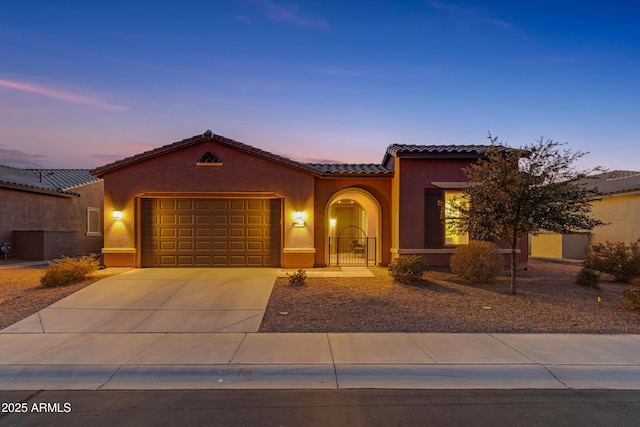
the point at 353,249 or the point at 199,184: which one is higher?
the point at 199,184

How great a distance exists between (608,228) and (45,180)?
30.4m

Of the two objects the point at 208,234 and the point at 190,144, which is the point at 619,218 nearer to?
the point at 208,234

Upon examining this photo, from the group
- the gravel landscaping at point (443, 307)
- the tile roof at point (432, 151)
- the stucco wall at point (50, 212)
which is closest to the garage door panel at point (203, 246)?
the gravel landscaping at point (443, 307)

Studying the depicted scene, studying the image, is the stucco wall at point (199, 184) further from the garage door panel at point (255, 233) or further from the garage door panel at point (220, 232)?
the garage door panel at point (220, 232)

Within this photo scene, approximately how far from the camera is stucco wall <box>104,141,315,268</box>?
12766mm

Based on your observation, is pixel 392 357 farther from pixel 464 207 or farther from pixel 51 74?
pixel 51 74

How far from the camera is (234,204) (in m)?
13.1

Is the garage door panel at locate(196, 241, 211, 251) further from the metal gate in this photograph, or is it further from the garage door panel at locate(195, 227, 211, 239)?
the metal gate

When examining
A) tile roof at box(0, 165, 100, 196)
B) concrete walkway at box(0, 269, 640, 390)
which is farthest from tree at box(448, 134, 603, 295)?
tile roof at box(0, 165, 100, 196)

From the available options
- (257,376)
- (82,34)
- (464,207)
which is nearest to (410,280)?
(464,207)

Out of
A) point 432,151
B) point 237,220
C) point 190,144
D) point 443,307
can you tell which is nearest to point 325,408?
point 443,307

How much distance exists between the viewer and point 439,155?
12.8 m

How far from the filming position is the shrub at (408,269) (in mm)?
10352

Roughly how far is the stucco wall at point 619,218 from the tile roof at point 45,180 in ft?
84.6
